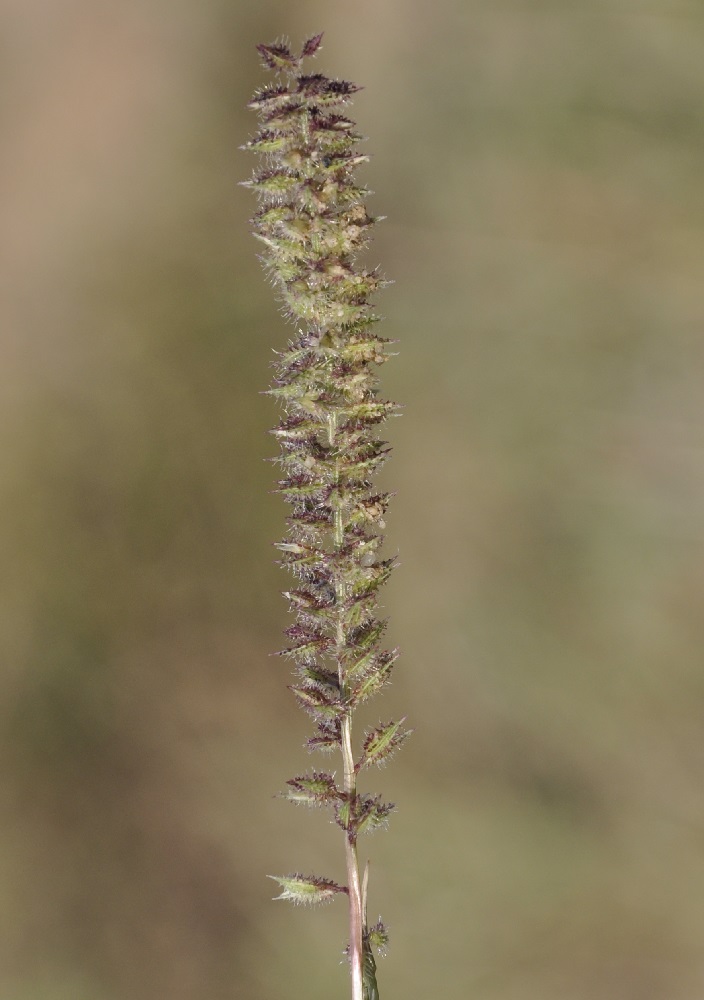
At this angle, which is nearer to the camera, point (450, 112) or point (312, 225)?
point (312, 225)

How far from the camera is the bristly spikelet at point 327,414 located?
298 mm

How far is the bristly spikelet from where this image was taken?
0.98 feet

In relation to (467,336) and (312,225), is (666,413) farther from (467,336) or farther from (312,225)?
(312,225)

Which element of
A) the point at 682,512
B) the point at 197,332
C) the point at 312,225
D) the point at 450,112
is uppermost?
the point at 450,112

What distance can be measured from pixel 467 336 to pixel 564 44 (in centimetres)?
24

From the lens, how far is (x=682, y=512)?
712 millimetres

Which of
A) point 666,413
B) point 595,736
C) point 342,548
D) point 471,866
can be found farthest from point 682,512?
point 342,548

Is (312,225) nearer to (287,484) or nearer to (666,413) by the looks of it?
(287,484)

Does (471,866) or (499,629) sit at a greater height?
(499,629)

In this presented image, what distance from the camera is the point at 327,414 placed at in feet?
1.02

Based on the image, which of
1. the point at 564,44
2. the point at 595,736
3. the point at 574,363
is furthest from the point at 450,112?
the point at 595,736

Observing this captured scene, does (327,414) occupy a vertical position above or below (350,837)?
above

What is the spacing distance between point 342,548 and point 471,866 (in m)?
0.45

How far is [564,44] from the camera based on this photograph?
2.39 ft
